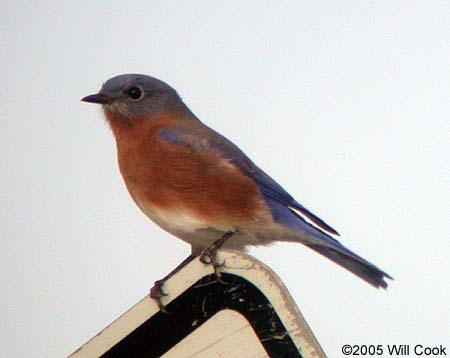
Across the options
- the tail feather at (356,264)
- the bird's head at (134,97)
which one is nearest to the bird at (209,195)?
the tail feather at (356,264)

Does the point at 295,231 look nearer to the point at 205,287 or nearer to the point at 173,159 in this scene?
the point at 173,159

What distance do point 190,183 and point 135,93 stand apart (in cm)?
119

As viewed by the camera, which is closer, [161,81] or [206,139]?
[206,139]

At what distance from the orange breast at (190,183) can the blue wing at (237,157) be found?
62 millimetres

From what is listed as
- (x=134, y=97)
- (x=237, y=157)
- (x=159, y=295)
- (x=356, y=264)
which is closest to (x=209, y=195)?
(x=237, y=157)

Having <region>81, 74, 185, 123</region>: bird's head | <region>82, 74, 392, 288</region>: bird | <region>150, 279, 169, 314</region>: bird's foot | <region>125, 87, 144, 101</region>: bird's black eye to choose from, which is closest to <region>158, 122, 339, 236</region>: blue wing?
<region>82, 74, 392, 288</region>: bird

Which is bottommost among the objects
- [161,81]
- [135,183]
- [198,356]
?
[198,356]

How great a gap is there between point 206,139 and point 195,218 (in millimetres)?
566

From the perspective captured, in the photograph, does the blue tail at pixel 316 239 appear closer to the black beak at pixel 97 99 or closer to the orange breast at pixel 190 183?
the orange breast at pixel 190 183

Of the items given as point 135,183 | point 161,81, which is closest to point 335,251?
point 135,183

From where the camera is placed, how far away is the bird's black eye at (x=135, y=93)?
5.28 meters

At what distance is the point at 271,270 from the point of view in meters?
2.12

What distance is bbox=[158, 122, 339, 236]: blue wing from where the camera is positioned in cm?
461

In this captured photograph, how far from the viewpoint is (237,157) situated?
4.69m
